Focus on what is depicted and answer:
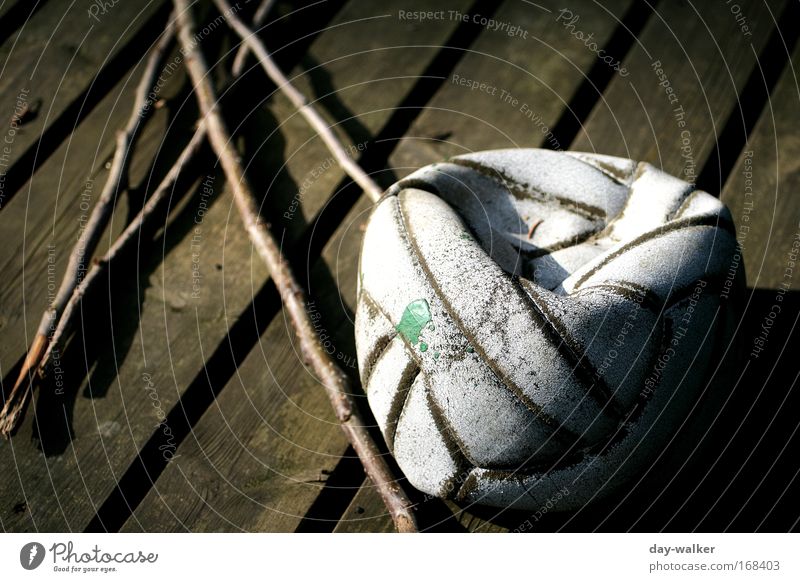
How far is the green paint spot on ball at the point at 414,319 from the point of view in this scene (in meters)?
1.26

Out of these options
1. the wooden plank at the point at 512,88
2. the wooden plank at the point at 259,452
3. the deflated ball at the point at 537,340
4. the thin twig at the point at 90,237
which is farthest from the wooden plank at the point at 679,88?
the thin twig at the point at 90,237

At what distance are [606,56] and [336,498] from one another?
1.45 meters

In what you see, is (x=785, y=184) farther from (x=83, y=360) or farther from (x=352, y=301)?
(x=83, y=360)

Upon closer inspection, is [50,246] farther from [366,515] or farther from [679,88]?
[679,88]

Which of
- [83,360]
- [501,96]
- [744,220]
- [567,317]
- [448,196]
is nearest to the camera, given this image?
[567,317]

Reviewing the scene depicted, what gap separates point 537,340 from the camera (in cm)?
120

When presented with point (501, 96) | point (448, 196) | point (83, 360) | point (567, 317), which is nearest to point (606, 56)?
point (501, 96)

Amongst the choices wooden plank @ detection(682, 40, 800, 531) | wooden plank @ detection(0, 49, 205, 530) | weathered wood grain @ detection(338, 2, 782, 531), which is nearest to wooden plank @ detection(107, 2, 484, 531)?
wooden plank @ detection(0, 49, 205, 530)

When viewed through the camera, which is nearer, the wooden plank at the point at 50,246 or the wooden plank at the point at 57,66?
the wooden plank at the point at 50,246

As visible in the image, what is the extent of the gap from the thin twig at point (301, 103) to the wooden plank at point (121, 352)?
30cm

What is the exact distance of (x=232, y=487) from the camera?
1568 mm

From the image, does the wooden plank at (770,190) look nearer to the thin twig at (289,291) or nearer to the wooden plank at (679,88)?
the wooden plank at (679,88)

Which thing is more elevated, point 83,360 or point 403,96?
point 403,96

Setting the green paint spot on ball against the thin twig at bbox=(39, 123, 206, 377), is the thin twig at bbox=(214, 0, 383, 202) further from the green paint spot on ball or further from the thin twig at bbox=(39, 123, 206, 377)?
the green paint spot on ball
